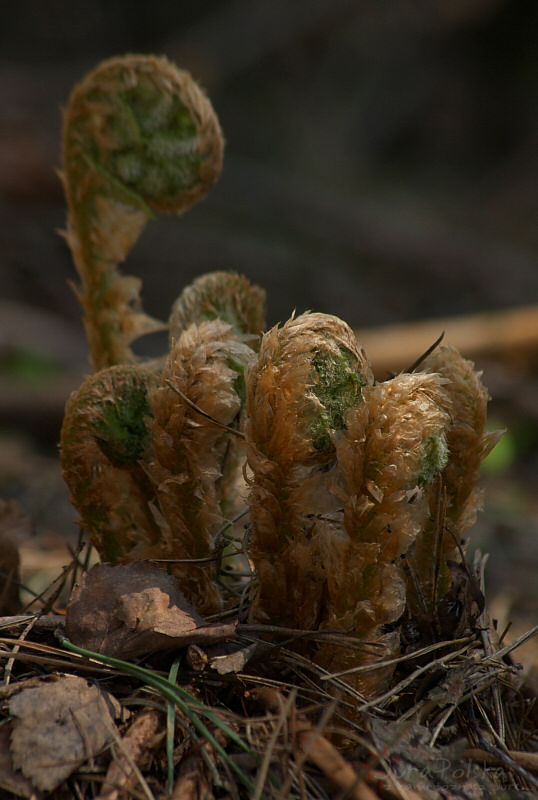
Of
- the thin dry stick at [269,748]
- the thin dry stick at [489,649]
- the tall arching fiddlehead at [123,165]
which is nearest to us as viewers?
the thin dry stick at [269,748]

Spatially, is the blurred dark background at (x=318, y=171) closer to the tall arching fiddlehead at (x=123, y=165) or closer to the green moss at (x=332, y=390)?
the tall arching fiddlehead at (x=123, y=165)

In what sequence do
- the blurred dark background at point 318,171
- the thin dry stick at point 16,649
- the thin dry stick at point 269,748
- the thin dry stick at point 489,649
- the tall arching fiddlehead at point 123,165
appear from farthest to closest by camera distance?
the blurred dark background at point 318,171
the tall arching fiddlehead at point 123,165
the thin dry stick at point 489,649
the thin dry stick at point 16,649
the thin dry stick at point 269,748

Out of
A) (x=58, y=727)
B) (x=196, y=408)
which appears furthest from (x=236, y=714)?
(x=196, y=408)

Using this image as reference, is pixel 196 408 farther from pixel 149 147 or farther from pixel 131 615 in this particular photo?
pixel 149 147

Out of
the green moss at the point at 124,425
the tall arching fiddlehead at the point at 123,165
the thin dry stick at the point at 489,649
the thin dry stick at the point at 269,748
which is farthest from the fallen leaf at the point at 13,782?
the tall arching fiddlehead at the point at 123,165

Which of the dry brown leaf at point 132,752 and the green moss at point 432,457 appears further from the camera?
the green moss at point 432,457

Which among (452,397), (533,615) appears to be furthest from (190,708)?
(533,615)
